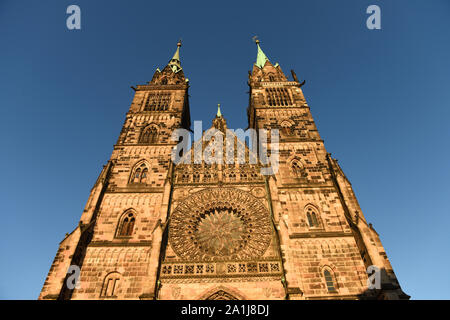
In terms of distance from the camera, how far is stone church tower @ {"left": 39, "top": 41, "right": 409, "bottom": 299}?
1350 centimetres

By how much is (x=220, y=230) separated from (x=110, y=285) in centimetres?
661

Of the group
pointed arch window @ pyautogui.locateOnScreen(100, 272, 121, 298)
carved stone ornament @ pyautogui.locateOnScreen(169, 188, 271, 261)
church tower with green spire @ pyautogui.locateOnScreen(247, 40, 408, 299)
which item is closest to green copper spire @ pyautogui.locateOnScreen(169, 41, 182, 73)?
church tower with green spire @ pyautogui.locateOnScreen(247, 40, 408, 299)

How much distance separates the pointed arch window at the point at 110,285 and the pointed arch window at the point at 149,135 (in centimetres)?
1058

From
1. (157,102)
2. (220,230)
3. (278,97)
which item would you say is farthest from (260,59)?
(220,230)

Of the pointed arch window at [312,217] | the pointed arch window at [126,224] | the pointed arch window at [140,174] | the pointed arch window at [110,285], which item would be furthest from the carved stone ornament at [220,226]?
the pointed arch window at [140,174]

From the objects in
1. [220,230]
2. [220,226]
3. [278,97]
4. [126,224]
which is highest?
[278,97]

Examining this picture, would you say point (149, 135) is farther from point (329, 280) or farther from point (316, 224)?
point (329, 280)

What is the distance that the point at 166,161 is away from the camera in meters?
19.8

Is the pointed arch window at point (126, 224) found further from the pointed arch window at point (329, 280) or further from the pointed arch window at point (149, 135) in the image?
the pointed arch window at point (329, 280)

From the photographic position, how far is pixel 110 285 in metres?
13.8

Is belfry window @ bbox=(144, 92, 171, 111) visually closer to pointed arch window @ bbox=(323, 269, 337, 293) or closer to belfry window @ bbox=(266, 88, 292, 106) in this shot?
belfry window @ bbox=(266, 88, 292, 106)

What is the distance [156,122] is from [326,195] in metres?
14.6
